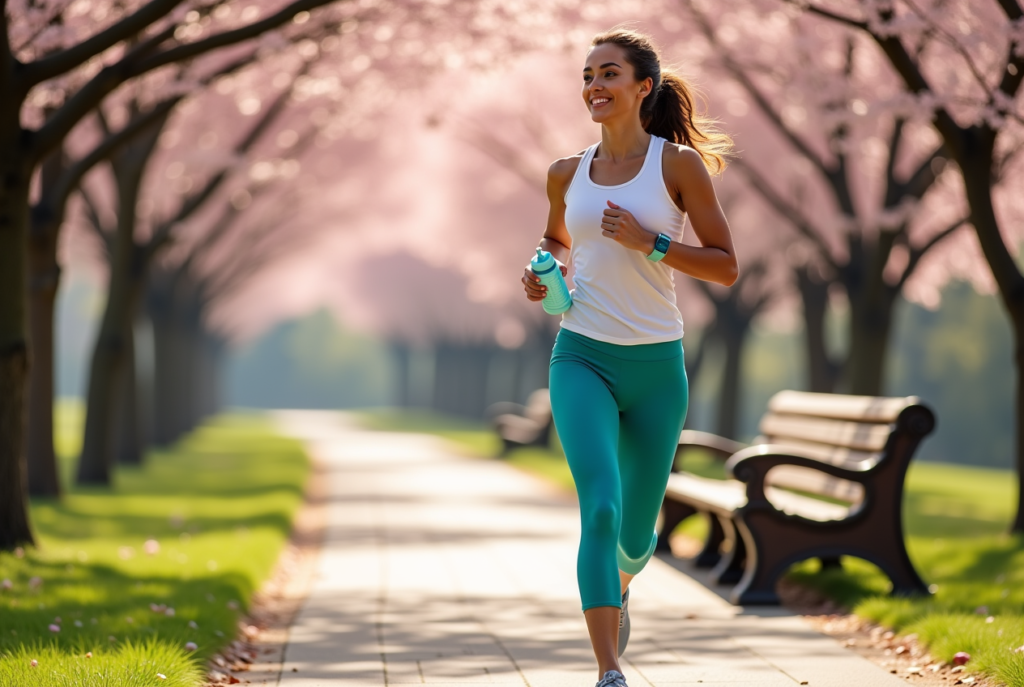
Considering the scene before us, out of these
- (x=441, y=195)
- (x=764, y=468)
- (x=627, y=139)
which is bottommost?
(x=764, y=468)

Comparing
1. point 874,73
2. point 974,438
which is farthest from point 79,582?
point 974,438

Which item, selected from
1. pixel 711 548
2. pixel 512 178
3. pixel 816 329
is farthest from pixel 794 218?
pixel 512 178

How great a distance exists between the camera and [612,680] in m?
3.97

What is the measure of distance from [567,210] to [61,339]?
9398 cm

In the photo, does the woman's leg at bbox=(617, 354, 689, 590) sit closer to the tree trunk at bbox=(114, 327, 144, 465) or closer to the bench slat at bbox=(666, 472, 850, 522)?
the bench slat at bbox=(666, 472, 850, 522)

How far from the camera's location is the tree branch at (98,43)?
7.48m

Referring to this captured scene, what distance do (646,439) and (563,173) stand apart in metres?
0.96

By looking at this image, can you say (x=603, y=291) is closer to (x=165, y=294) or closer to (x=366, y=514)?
(x=366, y=514)

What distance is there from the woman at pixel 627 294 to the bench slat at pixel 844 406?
2.84 m

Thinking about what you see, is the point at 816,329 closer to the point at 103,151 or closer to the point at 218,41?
the point at 103,151

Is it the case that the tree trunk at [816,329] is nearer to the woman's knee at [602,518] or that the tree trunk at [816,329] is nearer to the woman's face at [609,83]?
the woman's face at [609,83]

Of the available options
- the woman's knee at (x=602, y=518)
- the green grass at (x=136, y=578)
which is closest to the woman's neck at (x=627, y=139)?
the woman's knee at (x=602, y=518)

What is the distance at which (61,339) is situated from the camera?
306 feet

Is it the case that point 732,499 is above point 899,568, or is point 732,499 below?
above
